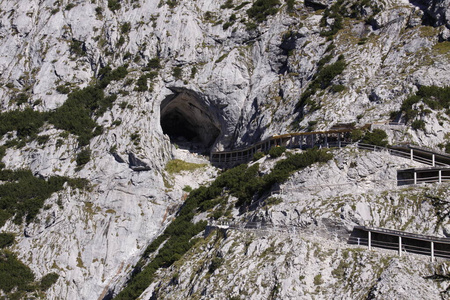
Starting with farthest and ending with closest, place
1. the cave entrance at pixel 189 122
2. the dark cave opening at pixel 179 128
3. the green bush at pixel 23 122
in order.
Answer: the dark cave opening at pixel 179 128
the cave entrance at pixel 189 122
the green bush at pixel 23 122

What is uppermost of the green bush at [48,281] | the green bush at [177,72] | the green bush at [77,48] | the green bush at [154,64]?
the green bush at [77,48]

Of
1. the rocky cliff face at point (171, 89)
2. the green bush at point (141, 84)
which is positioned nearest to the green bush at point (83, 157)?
the rocky cliff face at point (171, 89)

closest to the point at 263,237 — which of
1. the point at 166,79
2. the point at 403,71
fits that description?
the point at 403,71

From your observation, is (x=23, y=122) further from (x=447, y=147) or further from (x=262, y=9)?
(x=447, y=147)

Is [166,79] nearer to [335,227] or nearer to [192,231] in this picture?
[192,231]

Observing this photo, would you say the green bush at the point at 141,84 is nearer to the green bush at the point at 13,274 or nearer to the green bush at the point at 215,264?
the green bush at the point at 13,274

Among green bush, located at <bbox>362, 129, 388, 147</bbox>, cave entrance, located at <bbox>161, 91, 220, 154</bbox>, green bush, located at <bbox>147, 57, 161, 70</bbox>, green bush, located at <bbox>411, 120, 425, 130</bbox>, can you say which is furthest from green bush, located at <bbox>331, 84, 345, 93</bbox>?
green bush, located at <bbox>147, 57, 161, 70</bbox>
